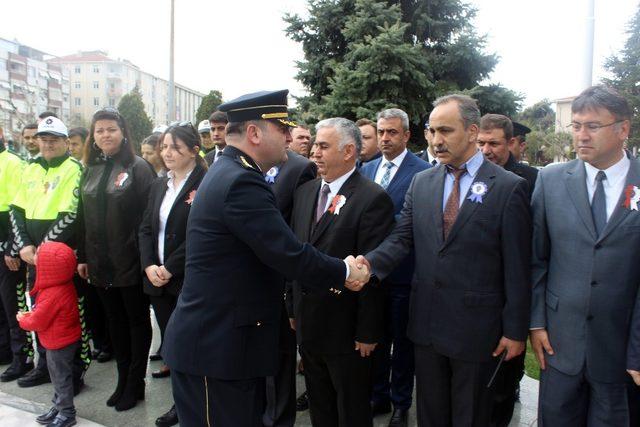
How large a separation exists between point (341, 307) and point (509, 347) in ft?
3.11

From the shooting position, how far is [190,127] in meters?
4.02

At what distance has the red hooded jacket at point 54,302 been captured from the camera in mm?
3793

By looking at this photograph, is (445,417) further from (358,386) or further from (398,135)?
(398,135)

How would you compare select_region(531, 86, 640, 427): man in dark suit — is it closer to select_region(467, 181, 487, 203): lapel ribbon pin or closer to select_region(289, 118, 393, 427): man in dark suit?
select_region(467, 181, 487, 203): lapel ribbon pin

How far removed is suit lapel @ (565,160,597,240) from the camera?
2.48 meters

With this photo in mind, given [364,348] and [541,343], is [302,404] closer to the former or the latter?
[364,348]

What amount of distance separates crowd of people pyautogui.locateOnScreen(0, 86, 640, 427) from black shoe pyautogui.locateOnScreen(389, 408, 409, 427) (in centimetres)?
2

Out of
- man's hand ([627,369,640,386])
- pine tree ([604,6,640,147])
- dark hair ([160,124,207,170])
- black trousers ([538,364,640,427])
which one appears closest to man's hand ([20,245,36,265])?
dark hair ([160,124,207,170])

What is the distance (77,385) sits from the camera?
4434 millimetres

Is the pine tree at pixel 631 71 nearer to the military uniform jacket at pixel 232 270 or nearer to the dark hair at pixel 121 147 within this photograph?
the dark hair at pixel 121 147

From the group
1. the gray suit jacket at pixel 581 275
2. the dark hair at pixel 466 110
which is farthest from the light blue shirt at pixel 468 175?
the gray suit jacket at pixel 581 275

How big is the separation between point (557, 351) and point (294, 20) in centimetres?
1096

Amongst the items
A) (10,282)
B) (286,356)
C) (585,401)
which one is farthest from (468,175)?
(10,282)

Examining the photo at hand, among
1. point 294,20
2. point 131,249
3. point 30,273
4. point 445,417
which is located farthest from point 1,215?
point 294,20
